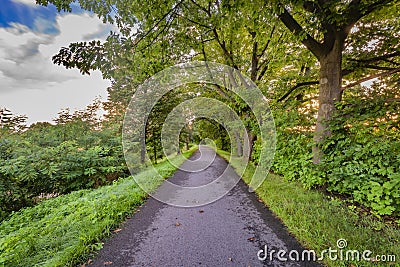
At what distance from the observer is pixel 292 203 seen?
382 cm

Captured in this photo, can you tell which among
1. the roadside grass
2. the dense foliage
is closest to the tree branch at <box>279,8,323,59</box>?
the roadside grass

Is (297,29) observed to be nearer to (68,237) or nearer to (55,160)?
(68,237)

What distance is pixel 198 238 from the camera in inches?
116

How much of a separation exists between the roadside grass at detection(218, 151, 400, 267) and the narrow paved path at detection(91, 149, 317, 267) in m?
0.21

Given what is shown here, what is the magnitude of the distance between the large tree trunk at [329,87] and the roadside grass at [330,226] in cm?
130

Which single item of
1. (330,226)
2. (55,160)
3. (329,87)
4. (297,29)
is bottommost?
(330,226)

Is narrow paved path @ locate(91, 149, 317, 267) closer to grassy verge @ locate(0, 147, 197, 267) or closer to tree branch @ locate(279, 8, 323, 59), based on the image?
grassy verge @ locate(0, 147, 197, 267)

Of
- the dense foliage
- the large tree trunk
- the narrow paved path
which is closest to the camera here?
the narrow paved path

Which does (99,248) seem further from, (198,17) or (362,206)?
(198,17)

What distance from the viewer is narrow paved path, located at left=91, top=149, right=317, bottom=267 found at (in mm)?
2408

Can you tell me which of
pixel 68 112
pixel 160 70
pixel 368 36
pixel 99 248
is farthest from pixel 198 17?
pixel 68 112

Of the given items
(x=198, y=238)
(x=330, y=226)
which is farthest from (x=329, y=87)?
(x=198, y=238)

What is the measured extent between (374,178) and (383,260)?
1689 mm

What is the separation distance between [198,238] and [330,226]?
203cm
